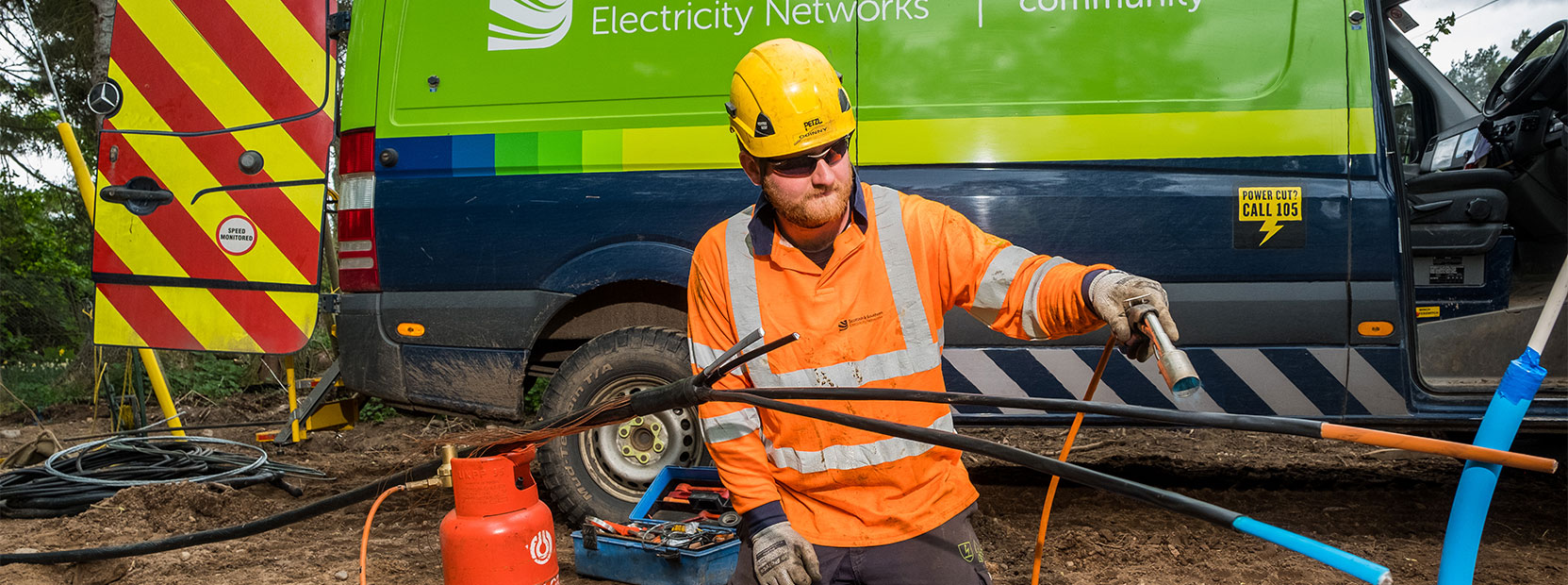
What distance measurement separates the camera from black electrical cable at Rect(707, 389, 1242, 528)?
4.08 ft

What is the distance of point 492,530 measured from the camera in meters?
1.63

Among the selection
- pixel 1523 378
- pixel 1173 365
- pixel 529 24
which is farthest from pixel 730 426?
pixel 529 24

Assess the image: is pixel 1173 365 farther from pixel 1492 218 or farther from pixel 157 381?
pixel 157 381

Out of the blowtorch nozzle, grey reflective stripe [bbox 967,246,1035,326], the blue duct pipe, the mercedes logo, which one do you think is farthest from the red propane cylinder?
the mercedes logo

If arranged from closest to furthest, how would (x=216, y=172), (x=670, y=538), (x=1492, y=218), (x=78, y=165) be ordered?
(x=670, y=538), (x=1492, y=218), (x=216, y=172), (x=78, y=165)

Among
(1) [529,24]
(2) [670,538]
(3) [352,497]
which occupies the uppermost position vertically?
(1) [529,24]

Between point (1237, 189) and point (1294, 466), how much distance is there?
2397 millimetres

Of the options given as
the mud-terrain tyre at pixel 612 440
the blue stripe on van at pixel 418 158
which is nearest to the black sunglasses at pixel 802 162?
the mud-terrain tyre at pixel 612 440

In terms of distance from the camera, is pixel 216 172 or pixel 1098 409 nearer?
pixel 1098 409

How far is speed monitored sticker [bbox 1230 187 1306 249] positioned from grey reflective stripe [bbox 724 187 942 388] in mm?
1895

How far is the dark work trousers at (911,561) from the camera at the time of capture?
1.93 meters

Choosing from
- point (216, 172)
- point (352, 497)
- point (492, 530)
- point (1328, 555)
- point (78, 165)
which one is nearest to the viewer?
point (1328, 555)

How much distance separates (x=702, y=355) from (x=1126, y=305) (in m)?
0.88

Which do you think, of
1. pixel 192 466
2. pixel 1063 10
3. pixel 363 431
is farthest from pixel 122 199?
pixel 1063 10
